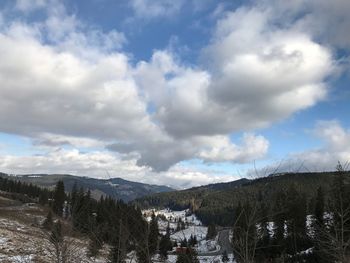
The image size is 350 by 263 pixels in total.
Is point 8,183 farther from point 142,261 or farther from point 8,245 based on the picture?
point 142,261

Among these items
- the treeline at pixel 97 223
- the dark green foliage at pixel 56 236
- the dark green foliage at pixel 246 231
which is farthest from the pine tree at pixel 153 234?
the dark green foliage at pixel 246 231

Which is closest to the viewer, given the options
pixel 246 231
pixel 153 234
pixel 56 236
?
pixel 246 231

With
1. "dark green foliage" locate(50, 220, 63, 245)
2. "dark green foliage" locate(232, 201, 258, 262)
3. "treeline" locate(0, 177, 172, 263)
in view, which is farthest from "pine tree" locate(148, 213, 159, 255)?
"dark green foliage" locate(232, 201, 258, 262)

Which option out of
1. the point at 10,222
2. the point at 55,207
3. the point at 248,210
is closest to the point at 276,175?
the point at 248,210

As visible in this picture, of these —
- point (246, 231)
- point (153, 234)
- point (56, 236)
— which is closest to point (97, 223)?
point (153, 234)

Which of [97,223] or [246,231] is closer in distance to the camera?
[246,231]

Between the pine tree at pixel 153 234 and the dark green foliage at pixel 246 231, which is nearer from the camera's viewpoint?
the dark green foliage at pixel 246 231

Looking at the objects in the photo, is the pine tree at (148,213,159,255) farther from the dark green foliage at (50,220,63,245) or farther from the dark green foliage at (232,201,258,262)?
the dark green foliage at (232,201,258,262)

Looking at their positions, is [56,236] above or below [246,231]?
below

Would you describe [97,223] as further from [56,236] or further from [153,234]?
[56,236]

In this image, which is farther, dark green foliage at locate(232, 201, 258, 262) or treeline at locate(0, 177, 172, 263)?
treeline at locate(0, 177, 172, 263)

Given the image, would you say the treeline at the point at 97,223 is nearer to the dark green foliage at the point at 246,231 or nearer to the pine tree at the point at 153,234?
the pine tree at the point at 153,234

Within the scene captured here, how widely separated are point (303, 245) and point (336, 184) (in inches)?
884

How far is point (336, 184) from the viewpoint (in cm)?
5641
